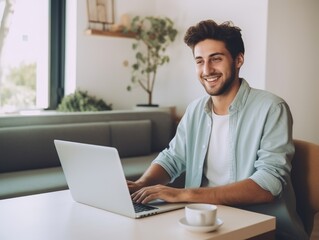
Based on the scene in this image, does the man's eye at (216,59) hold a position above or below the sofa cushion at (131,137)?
above

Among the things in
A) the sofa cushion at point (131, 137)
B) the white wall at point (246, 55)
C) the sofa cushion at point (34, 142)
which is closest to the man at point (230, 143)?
the sofa cushion at point (34, 142)

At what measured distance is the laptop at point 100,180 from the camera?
1.29 m

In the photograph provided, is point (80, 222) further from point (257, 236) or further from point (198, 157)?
point (198, 157)

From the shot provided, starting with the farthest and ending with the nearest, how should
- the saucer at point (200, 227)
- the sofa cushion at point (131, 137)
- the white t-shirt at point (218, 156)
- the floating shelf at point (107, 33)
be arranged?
1. the floating shelf at point (107, 33)
2. the sofa cushion at point (131, 137)
3. the white t-shirt at point (218, 156)
4. the saucer at point (200, 227)

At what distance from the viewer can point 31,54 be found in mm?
4035

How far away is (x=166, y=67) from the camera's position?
463 cm

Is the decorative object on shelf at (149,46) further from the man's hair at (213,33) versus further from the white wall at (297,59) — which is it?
the man's hair at (213,33)

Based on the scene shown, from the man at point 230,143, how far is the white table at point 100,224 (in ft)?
0.55

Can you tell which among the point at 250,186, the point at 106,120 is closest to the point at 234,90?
the point at 250,186

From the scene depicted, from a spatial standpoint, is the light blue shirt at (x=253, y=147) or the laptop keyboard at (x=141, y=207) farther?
the light blue shirt at (x=253, y=147)

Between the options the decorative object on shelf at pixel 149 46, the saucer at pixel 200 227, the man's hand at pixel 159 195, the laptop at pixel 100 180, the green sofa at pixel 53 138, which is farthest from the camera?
the decorative object on shelf at pixel 149 46

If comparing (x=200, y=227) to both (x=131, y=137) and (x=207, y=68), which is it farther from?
(x=131, y=137)

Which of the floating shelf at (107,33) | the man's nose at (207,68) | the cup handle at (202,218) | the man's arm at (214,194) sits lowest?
the man's arm at (214,194)

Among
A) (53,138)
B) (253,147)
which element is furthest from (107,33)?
(253,147)
